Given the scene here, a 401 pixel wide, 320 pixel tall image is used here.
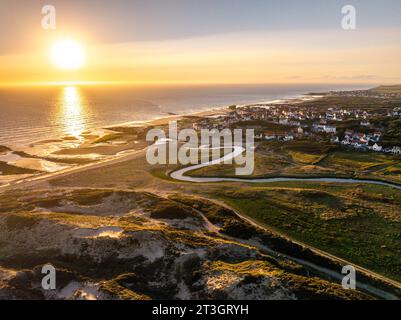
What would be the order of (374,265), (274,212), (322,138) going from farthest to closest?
(322,138) → (274,212) → (374,265)

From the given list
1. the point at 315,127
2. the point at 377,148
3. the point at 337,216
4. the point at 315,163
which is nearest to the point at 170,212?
the point at 337,216

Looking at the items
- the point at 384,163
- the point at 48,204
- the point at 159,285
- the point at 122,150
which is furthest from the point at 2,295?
the point at 384,163

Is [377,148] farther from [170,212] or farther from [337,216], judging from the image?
[170,212]

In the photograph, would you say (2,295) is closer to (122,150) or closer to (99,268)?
(99,268)

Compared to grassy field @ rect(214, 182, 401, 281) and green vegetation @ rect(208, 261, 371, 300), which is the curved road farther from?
green vegetation @ rect(208, 261, 371, 300)

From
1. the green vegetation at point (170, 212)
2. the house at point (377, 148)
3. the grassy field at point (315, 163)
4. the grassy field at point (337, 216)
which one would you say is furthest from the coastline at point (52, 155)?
the house at point (377, 148)

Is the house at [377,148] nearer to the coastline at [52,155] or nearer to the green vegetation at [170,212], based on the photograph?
the coastline at [52,155]

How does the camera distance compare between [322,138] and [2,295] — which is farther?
[322,138]

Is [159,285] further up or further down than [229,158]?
further down
